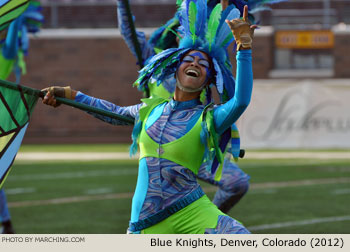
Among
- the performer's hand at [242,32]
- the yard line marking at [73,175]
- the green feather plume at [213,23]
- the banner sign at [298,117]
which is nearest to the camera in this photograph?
the performer's hand at [242,32]

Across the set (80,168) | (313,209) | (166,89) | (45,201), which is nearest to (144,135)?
(166,89)

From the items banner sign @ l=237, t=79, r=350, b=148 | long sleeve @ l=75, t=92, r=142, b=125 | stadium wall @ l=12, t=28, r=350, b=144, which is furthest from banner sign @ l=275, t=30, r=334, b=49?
long sleeve @ l=75, t=92, r=142, b=125

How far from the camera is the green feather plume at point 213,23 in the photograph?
4.64m

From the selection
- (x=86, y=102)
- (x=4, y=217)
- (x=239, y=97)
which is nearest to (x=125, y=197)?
(x=4, y=217)

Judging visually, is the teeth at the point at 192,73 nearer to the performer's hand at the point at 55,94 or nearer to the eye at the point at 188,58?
the eye at the point at 188,58

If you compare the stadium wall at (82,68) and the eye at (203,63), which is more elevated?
the eye at (203,63)

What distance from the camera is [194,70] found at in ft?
15.3

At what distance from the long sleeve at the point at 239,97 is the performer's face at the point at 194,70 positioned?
228mm

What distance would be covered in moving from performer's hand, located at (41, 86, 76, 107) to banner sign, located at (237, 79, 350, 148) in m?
14.1

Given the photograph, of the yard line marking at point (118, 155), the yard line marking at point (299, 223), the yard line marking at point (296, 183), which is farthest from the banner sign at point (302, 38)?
the yard line marking at point (299, 223)

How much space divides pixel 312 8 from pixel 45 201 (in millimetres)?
21534

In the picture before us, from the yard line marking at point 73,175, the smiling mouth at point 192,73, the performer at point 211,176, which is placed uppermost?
the smiling mouth at point 192,73

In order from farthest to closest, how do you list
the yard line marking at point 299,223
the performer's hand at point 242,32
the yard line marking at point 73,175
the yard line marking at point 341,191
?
the yard line marking at point 73,175 → the yard line marking at point 341,191 → the yard line marking at point 299,223 → the performer's hand at point 242,32

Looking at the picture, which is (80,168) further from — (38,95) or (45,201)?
(38,95)
